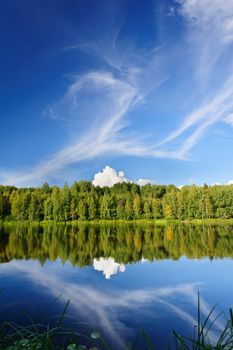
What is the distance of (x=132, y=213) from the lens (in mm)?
93312

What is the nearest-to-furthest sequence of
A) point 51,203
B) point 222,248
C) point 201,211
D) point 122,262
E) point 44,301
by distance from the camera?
1. point 44,301
2. point 122,262
3. point 222,248
4. point 201,211
5. point 51,203

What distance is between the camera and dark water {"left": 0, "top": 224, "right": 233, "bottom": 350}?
37.2ft

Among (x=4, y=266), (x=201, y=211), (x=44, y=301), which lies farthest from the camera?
(x=201, y=211)

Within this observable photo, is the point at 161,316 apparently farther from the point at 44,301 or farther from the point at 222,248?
the point at 222,248

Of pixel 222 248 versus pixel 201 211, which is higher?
pixel 201 211

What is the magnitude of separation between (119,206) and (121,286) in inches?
2988

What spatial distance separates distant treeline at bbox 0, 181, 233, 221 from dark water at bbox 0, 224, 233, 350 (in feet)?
181

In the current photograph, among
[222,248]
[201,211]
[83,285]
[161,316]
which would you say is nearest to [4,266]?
[83,285]

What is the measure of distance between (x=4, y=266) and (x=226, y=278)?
14561 millimetres

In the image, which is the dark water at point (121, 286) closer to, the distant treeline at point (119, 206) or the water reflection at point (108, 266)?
the water reflection at point (108, 266)

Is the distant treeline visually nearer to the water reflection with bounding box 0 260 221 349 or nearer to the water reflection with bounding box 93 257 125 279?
the water reflection with bounding box 93 257 125 279

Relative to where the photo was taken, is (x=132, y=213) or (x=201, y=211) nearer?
(x=201, y=211)

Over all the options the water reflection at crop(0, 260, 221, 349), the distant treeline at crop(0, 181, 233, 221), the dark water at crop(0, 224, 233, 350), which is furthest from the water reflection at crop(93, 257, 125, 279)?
the distant treeline at crop(0, 181, 233, 221)

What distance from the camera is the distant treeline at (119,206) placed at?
83875mm
